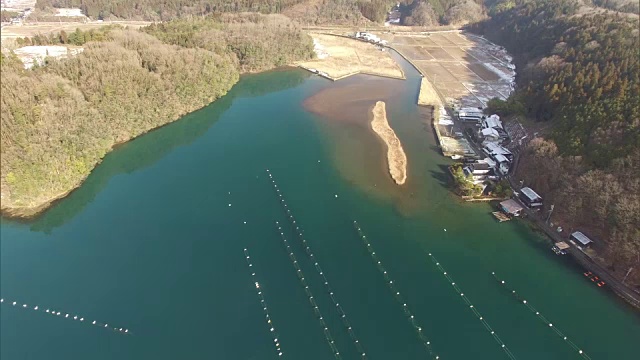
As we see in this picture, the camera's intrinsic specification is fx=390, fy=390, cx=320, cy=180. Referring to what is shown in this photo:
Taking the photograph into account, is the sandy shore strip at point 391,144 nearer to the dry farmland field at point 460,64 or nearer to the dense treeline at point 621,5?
the dry farmland field at point 460,64

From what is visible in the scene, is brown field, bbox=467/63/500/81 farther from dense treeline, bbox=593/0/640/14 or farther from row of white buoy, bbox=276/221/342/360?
row of white buoy, bbox=276/221/342/360

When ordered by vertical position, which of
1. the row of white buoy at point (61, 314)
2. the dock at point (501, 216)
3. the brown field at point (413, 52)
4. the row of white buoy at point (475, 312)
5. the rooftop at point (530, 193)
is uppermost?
the brown field at point (413, 52)

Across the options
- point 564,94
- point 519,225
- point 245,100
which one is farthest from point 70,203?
point 564,94

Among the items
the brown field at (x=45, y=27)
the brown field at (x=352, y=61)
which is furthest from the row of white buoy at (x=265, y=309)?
the brown field at (x=45, y=27)

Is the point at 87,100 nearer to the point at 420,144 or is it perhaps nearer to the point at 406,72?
the point at 420,144

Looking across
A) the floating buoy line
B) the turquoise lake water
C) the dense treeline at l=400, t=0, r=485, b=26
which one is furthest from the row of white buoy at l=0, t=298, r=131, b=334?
the dense treeline at l=400, t=0, r=485, b=26

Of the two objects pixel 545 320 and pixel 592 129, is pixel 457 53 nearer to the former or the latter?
pixel 592 129

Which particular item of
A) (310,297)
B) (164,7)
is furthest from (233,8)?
(310,297)
